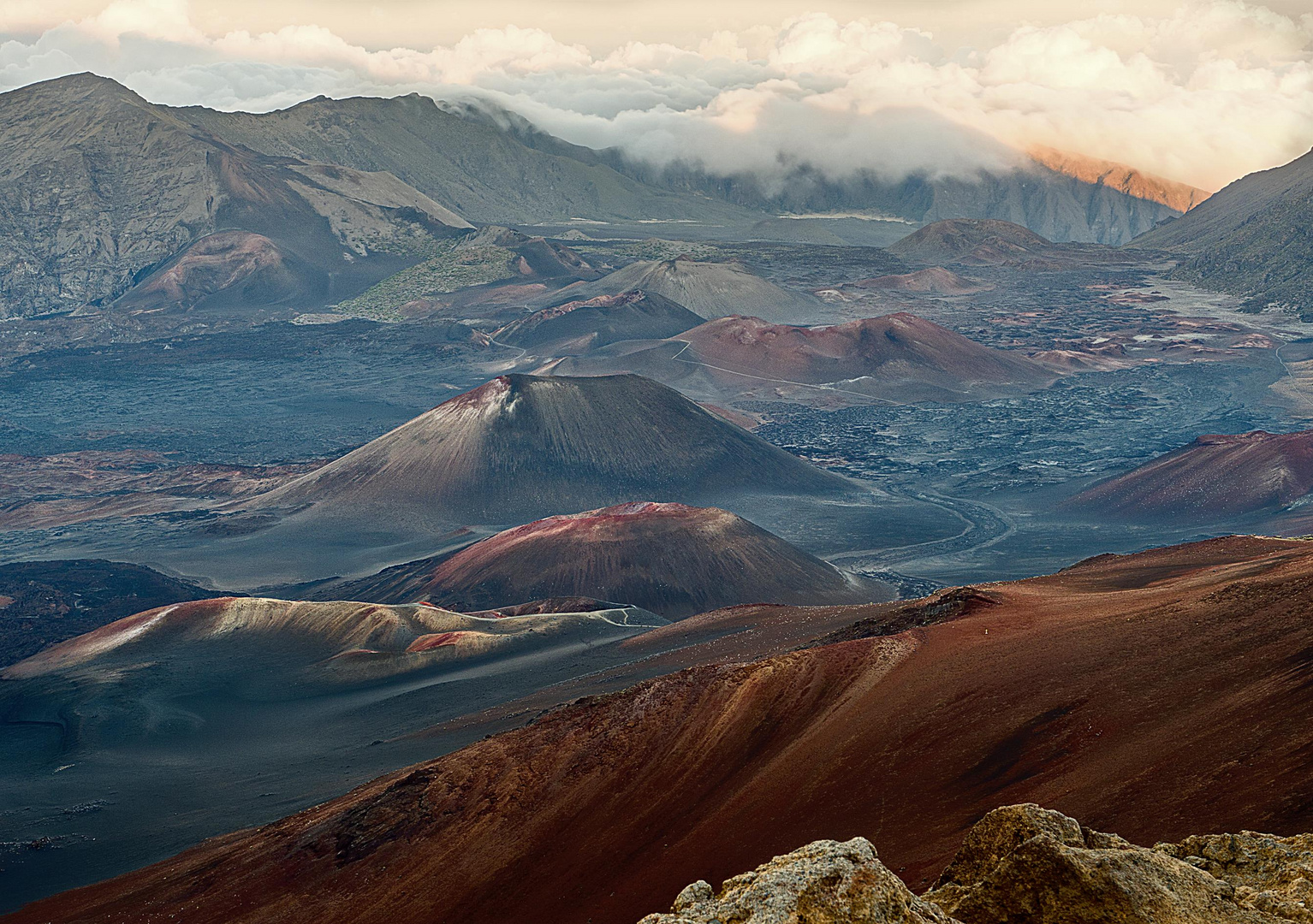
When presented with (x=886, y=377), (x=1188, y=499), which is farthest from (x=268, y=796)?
(x=886, y=377)

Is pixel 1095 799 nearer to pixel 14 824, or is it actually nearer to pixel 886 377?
pixel 14 824

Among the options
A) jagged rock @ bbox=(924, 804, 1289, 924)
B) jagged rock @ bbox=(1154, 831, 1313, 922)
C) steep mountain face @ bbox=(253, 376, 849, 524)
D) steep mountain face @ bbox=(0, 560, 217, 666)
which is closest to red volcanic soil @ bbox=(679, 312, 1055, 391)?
steep mountain face @ bbox=(253, 376, 849, 524)

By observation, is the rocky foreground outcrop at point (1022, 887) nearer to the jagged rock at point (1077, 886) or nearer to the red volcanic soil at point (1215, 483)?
the jagged rock at point (1077, 886)

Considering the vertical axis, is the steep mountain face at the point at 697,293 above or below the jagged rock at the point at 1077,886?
above

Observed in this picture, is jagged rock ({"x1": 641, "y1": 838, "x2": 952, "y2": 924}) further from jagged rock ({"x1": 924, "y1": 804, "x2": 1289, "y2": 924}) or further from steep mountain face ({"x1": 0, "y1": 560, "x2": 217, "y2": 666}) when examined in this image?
steep mountain face ({"x1": 0, "y1": 560, "x2": 217, "y2": 666})

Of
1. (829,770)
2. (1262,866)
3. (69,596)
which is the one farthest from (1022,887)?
(69,596)

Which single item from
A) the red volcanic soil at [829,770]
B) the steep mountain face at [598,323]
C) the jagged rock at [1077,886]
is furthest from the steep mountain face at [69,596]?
the steep mountain face at [598,323]
